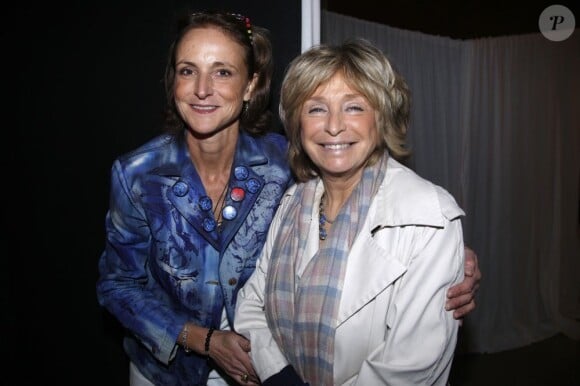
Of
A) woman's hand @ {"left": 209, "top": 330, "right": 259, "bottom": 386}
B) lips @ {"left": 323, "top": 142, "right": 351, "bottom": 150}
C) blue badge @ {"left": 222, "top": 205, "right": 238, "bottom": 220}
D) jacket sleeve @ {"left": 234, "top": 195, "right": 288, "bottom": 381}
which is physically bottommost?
woman's hand @ {"left": 209, "top": 330, "right": 259, "bottom": 386}

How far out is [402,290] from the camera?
123 cm

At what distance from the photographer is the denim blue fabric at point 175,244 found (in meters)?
1.63

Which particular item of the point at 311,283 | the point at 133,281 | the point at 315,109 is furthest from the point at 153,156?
the point at 311,283

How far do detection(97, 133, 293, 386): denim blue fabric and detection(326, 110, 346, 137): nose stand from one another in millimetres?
421

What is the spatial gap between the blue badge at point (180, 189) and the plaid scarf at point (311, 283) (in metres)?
0.37

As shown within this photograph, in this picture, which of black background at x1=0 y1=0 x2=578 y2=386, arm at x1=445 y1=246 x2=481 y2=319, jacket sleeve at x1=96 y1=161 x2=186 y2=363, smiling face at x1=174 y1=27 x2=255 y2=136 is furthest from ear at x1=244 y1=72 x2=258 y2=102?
arm at x1=445 y1=246 x2=481 y2=319

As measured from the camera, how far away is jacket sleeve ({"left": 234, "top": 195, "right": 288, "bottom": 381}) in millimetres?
1466

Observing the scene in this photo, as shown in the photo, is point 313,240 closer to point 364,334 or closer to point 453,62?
point 364,334

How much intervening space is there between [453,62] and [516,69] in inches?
28.1

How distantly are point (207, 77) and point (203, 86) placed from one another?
1.6 inches

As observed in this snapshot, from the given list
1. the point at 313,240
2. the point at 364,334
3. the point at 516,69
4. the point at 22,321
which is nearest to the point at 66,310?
the point at 22,321

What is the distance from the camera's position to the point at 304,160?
5.60ft

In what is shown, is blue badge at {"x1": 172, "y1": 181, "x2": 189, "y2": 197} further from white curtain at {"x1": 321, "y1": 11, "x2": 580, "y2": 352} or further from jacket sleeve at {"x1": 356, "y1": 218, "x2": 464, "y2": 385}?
white curtain at {"x1": 321, "y1": 11, "x2": 580, "y2": 352}

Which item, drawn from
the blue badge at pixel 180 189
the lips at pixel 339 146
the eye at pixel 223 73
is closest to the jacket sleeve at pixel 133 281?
the blue badge at pixel 180 189
